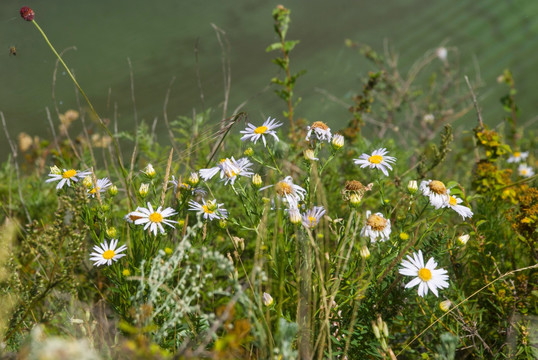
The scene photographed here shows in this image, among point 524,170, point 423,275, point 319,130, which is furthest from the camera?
point 524,170

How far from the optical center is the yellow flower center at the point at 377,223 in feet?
2.85

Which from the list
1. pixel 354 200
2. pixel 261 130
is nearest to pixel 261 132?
pixel 261 130

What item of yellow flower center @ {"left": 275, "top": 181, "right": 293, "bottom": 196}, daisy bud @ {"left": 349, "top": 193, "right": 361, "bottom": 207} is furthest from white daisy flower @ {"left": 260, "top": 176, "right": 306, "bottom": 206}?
daisy bud @ {"left": 349, "top": 193, "right": 361, "bottom": 207}

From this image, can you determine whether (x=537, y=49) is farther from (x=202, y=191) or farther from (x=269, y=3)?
(x=202, y=191)

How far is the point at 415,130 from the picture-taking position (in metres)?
2.51

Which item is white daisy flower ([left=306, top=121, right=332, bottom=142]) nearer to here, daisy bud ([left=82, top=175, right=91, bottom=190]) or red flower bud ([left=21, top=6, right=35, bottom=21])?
daisy bud ([left=82, top=175, right=91, bottom=190])

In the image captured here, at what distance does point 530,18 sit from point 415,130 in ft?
2.72

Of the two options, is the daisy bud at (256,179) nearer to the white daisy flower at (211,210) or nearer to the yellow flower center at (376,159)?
the white daisy flower at (211,210)

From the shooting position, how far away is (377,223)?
869 mm

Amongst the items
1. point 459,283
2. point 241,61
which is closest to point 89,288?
point 459,283

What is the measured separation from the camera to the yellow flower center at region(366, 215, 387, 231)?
0.87 metres

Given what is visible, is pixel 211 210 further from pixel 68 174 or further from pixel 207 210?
pixel 68 174

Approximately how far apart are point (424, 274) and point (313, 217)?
23 cm

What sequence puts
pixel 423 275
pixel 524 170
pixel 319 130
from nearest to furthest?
pixel 423 275
pixel 319 130
pixel 524 170
